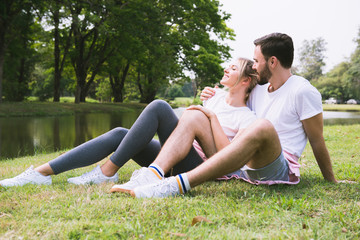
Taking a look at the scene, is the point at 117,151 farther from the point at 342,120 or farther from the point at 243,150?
the point at 342,120

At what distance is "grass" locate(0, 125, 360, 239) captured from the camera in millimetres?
1718

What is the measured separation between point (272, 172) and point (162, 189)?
2.85 feet

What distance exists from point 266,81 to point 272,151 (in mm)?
782

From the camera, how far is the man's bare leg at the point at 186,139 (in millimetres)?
2473

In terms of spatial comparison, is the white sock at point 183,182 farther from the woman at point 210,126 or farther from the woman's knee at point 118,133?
the woman's knee at point 118,133

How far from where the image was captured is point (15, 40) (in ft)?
64.0

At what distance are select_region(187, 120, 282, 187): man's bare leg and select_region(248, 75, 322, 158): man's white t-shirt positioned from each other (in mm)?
334

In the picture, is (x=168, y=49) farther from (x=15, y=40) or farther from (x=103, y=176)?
(x=103, y=176)

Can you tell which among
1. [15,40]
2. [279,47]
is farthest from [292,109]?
[15,40]

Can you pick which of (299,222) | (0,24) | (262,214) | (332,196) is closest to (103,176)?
(262,214)

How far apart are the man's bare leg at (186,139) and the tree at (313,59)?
78.2 meters

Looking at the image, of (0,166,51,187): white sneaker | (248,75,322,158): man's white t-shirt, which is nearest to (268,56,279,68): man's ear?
(248,75,322,158): man's white t-shirt

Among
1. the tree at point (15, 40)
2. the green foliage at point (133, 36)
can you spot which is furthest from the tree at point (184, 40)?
the tree at point (15, 40)

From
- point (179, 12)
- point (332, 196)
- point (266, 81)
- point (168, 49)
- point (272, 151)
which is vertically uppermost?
point (179, 12)
